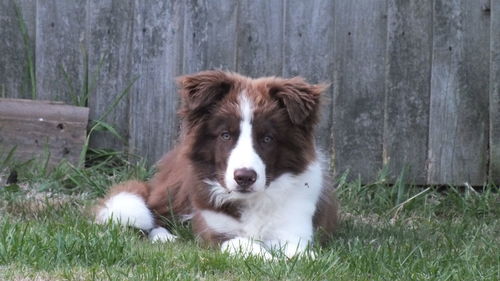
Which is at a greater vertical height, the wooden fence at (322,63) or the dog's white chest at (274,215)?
the wooden fence at (322,63)

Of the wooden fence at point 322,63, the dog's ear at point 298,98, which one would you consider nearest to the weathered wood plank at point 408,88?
the wooden fence at point 322,63

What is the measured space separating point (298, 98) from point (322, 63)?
211 cm

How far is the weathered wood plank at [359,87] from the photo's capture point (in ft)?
25.5

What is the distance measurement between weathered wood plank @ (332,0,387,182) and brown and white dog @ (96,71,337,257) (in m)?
1.66

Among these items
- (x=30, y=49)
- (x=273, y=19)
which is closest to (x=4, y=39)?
(x=30, y=49)

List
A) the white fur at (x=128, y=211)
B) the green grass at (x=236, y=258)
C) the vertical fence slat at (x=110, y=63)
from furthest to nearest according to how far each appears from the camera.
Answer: the vertical fence slat at (x=110, y=63) < the white fur at (x=128, y=211) < the green grass at (x=236, y=258)

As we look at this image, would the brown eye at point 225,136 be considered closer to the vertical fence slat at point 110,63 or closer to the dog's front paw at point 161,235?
the dog's front paw at point 161,235

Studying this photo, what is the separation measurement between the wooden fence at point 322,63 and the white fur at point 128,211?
4.37 ft

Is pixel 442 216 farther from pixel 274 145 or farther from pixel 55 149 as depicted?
pixel 55 149

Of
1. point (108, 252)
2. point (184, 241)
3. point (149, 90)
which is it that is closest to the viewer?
point (108, 252)

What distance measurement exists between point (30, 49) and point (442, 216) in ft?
11.7

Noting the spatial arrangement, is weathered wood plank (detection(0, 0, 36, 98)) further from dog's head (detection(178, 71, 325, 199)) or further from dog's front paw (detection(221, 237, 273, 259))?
dog's front paw (detection(221, 237, 273, 259))

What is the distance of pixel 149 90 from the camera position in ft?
26.3

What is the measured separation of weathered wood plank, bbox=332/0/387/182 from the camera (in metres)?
7.77
